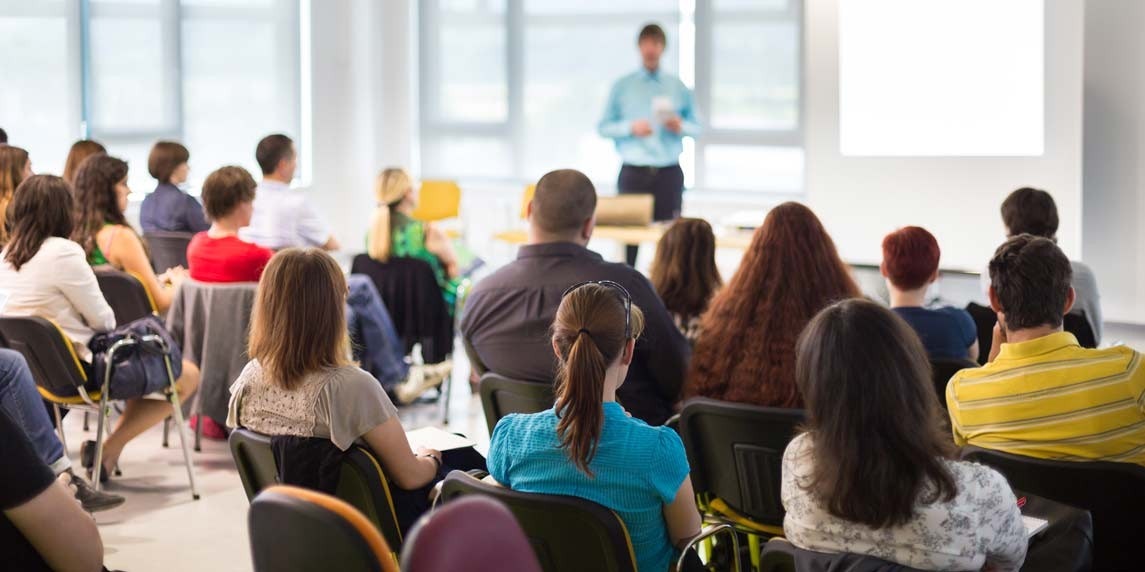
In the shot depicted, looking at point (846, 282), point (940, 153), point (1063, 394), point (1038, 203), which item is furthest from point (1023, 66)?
point (1063, 394)

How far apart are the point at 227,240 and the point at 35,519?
3253mm

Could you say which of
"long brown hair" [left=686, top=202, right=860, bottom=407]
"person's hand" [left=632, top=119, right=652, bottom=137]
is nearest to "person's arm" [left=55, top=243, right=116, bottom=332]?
"long brown hair" [left=686, top=202, right=860, bottom=407]

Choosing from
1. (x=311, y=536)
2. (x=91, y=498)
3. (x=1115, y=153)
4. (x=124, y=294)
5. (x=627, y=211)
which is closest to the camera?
(x=311, y=536)

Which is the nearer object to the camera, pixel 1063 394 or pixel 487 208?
pixel 1063 394

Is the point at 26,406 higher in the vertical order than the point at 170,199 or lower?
lower

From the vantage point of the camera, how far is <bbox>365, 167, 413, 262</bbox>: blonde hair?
604 centimetres

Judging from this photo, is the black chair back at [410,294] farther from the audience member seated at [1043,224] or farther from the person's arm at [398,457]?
the person's arm at [398,457]

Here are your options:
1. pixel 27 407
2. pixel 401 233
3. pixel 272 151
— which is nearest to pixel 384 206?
pixel 401 233

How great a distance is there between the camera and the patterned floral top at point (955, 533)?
6.63 ft

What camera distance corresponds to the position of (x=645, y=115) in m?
8.27

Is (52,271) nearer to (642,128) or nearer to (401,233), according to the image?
(401,233)

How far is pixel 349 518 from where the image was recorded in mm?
1647

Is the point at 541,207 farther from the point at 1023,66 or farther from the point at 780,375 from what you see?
the point at 1023,66

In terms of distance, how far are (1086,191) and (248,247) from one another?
180 inches
